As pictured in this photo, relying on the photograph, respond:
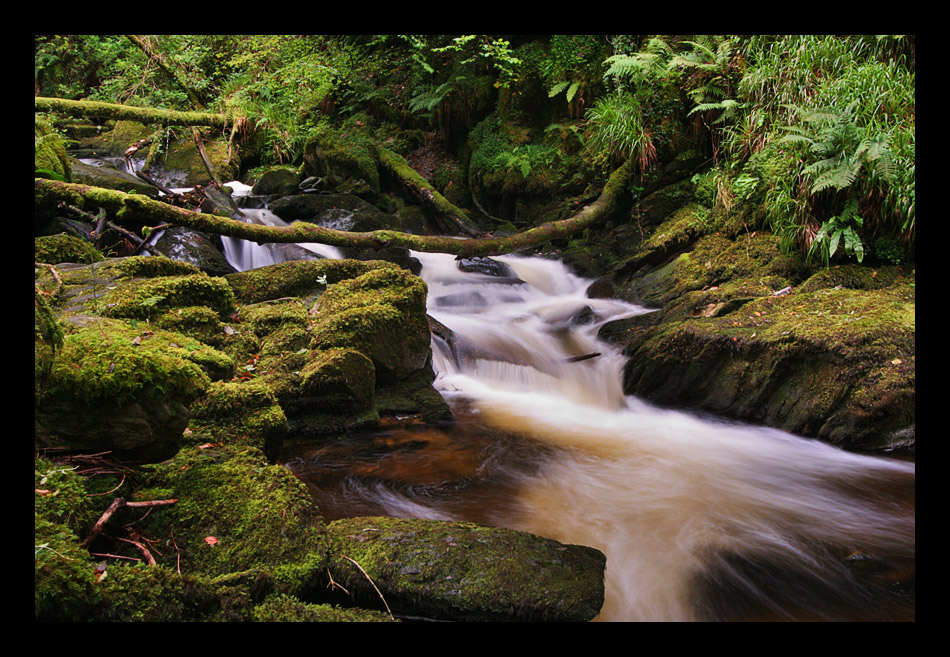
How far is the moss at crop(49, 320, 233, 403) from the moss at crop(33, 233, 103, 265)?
4.13 meters

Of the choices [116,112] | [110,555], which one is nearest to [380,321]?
[110,555]

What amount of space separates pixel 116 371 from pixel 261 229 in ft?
17.1

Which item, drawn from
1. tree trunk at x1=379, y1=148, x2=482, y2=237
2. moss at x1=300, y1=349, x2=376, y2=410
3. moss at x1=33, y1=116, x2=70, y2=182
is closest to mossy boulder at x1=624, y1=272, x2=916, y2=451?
moss at x1=300, y1=349, x2=376, y2=410

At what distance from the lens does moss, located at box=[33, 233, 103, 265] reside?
5.65m

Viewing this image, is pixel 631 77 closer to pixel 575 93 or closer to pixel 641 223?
pixel 575 93

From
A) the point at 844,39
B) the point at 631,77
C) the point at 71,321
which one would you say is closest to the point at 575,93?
the point at 631,77

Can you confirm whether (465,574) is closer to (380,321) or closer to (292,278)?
(380,321)

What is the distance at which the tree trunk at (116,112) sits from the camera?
8.01 metres

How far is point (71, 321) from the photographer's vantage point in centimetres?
286

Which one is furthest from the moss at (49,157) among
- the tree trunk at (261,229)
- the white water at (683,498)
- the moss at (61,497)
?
the moss at (61,497)

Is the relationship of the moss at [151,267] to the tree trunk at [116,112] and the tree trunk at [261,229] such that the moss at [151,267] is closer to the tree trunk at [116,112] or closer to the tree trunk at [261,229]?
the tree trunk at [261,229]

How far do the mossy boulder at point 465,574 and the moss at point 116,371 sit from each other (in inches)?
41.8

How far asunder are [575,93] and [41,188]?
30.4 feet

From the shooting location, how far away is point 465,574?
247 cm
